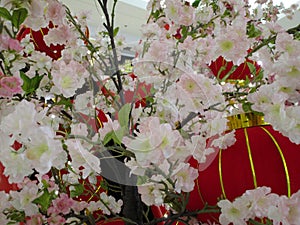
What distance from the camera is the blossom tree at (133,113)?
0.43 meters

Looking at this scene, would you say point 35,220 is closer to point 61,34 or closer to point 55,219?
point 55,219

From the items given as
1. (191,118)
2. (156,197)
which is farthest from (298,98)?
(156,197)

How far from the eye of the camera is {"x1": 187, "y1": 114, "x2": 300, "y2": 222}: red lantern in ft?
2.98

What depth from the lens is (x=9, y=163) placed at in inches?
16.2

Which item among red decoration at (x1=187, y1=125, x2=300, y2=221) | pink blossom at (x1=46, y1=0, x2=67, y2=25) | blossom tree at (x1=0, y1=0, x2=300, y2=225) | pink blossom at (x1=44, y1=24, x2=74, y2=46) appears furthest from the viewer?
red decoration at (x1=187, y1=125, x2=300, y2=221)

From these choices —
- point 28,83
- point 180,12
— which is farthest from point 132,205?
point 180,12

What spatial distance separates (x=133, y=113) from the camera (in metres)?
0.51

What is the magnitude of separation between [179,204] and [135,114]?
7.5 inches

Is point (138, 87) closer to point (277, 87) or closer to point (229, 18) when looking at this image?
point (277, 87)

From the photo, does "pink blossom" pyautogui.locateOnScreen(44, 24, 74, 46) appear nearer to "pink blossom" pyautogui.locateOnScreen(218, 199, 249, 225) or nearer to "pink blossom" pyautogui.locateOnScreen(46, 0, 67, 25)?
"pink blossom" pyautogui.locateOnScreen(46, 0, 67, 25)

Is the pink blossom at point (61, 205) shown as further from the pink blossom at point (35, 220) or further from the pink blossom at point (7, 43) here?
the pink blossom at point (7, 43)

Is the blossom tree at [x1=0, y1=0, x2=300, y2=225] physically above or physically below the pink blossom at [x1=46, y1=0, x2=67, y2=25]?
below

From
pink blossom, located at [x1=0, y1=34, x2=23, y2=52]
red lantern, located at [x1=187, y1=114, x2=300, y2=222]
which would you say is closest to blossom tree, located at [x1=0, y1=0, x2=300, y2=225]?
pink blossom, located at [x1=0, y1=34, x2=23, y2=52]

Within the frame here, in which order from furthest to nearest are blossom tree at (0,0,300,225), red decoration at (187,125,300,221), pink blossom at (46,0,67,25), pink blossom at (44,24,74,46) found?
red decoration at (187,125,300,221)
pink blossom at (44,24,74,46)
pink blossom at (46,0,67,25)
blossom tree at (0,0,300,225)
